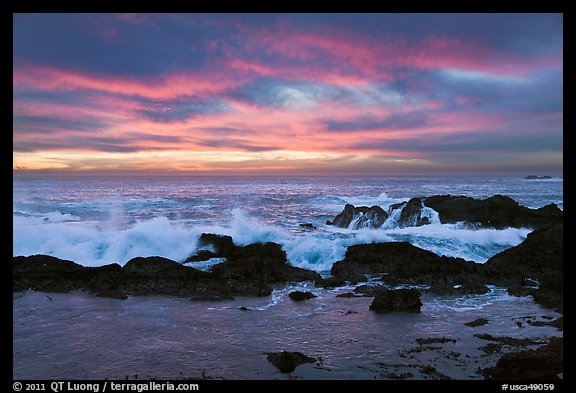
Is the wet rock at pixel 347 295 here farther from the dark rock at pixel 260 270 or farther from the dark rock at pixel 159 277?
the dark rock at pixel 159 277

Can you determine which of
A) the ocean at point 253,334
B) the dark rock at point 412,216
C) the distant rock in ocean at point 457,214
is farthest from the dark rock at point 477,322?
the dark rock at point 412,216

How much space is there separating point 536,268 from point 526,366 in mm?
13980

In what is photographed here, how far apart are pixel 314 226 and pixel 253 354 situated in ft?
104

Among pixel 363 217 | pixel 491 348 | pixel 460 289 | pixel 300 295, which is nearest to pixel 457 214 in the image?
pixel 363 217

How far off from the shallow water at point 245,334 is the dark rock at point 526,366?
54cm

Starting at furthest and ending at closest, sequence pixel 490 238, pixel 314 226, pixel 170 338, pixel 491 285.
A: pixel 314 226 < pixel 490 238 < pixel 491 285 < pixel 170 338

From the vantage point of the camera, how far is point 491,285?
19.0 meters

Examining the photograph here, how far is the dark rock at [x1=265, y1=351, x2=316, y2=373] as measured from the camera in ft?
32.8

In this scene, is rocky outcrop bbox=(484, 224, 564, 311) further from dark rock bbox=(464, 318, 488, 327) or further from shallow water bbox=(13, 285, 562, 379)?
dark rock bbox=(464, 318, 488, 327)

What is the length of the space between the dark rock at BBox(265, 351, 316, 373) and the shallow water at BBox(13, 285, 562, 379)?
0.16 m

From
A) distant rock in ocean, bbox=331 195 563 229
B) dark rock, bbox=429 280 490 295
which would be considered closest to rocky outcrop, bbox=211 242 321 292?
dark rock, bbox=429 280 490 295

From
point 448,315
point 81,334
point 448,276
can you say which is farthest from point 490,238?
point 81,334

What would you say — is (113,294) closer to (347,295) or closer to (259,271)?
(259,271)
